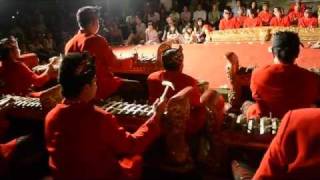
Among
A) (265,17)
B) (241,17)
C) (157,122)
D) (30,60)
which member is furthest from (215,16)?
(157,122)

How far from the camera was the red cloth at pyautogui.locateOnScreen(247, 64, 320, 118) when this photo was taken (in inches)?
109

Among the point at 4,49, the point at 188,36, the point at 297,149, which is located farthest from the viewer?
the point at 188,36

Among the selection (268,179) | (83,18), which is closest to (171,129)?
(268,179)

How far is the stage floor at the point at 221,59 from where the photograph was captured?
5367 millimetres

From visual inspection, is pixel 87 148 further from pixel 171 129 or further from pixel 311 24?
pixel 311 24

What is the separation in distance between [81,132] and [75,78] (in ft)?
0.85

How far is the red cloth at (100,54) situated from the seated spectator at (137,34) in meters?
6.74

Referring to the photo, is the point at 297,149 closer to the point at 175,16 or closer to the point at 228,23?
the point at 228,23

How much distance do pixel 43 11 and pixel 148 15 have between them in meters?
2.82

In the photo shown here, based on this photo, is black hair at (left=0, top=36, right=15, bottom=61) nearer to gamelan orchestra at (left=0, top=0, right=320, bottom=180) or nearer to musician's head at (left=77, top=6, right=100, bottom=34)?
gamelan orchestra at (left=0, top=0, right=320, bottom=180)

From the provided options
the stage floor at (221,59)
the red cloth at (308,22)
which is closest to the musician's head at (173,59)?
the stage floor at (221,59)

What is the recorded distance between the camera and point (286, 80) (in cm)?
278

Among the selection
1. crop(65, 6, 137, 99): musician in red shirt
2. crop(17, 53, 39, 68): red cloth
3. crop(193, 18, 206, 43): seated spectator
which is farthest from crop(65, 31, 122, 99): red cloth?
→ crop(193, 18, 206, 43): seated spectator

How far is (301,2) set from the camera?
34.7 feet
